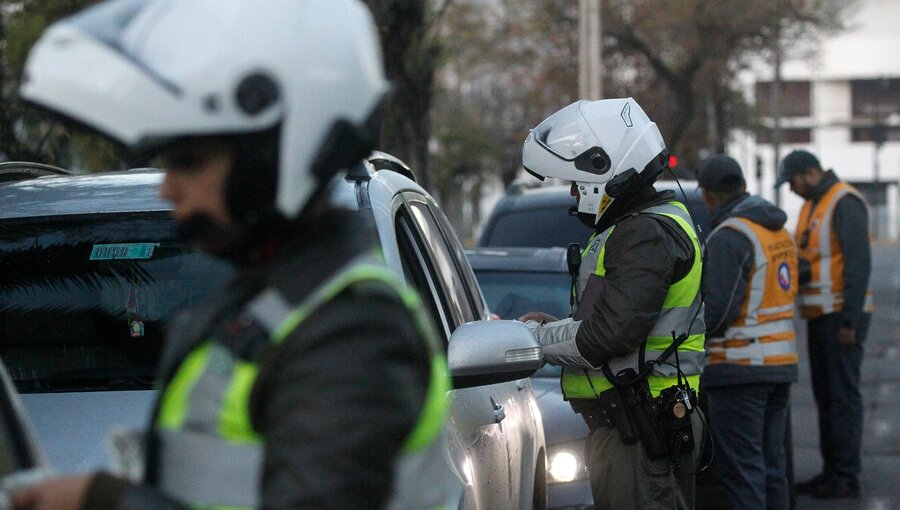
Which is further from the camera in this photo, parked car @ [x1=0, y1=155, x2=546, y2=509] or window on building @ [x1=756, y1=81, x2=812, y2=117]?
window on building @ [x1=756, y1=81, x2=812, y2=117]

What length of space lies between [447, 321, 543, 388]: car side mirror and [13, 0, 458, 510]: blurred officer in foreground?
150cm

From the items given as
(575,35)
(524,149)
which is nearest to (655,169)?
(524,149)

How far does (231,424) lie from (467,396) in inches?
85.8

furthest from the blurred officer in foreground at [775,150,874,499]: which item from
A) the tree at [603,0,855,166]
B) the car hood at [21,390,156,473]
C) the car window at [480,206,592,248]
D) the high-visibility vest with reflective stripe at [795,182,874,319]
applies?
the tree at [603,0,855,166]

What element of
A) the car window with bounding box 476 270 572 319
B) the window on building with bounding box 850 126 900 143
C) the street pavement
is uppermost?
the window on building with bounding box 850 126 900 143

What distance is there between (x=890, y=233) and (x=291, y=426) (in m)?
62.8

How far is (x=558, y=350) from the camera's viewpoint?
447cm

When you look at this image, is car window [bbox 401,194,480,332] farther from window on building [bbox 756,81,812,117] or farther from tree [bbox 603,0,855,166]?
window on building [bbox 756,81,812,117]

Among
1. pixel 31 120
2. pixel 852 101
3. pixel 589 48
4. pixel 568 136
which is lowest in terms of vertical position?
pixel 568 136

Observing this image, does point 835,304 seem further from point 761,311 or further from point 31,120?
point 31,120

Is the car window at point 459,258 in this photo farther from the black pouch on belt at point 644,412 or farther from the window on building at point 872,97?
the window on building at point 872,97

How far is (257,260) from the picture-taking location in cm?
177

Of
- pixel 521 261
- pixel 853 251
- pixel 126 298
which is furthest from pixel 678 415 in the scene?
pixel 853 251

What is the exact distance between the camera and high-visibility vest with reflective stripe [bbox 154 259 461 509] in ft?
5.48
